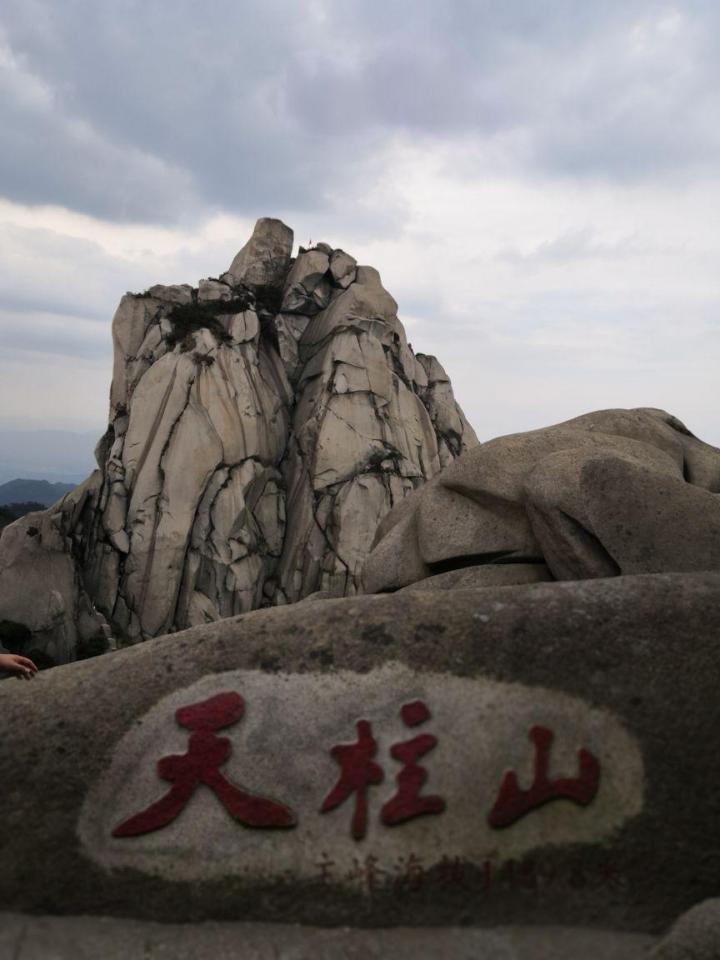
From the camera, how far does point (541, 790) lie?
3.28 metres

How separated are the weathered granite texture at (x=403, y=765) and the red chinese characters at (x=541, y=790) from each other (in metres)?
0.02

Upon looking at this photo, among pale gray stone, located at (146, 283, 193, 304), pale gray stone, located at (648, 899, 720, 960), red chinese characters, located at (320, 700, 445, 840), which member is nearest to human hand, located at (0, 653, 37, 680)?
red chinese characters, located at (320, 700, 445, 840)

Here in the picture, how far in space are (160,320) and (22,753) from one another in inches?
922

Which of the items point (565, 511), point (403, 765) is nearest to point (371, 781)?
point (403, 765)

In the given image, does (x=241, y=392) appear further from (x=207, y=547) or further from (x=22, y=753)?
(x=22, y=753)

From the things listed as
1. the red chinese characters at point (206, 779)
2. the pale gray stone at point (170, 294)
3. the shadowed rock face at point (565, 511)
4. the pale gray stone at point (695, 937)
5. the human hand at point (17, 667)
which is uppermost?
the pale gray stone at point (170, 294)

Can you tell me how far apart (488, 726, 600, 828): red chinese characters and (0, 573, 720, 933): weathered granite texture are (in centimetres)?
2

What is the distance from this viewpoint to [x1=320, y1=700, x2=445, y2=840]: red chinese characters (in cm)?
328

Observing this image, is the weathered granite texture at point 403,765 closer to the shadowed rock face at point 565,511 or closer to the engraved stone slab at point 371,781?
the engraved stone slab at point 371,781

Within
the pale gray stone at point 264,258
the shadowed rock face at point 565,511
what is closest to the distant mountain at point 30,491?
the pale gray stone at point 264,258

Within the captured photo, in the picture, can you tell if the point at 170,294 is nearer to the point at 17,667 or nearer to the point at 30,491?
the point at 17,667

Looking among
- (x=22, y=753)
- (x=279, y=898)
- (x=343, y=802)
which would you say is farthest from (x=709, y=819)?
(x=22, y=753)

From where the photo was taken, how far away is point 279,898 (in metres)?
3.17

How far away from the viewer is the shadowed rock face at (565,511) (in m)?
4.57
